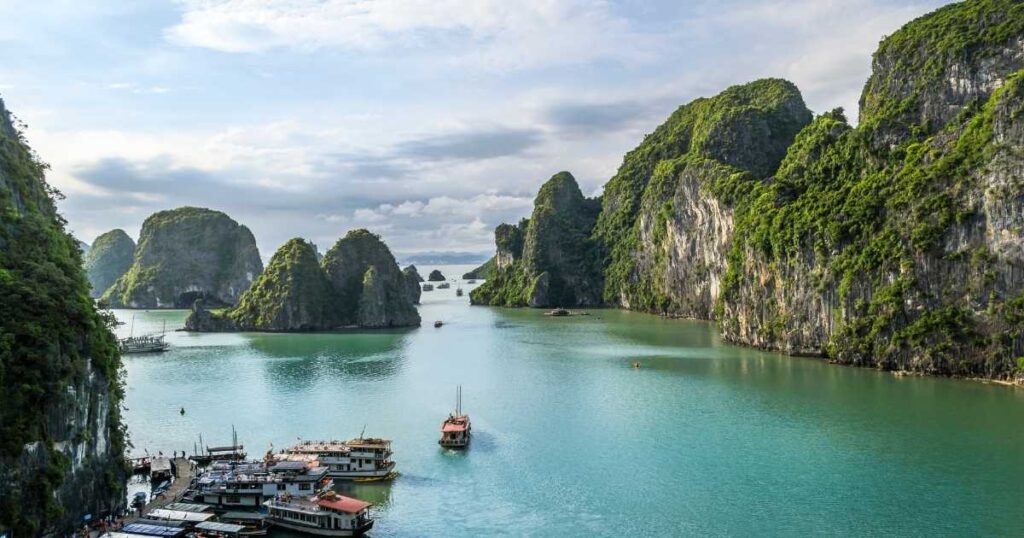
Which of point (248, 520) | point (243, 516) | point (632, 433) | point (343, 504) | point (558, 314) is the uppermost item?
point (558, 314)

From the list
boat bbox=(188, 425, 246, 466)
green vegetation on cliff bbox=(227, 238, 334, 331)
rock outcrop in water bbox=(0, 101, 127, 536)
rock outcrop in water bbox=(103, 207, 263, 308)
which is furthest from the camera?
rock outcrop in water bbox=(103, 207, 263, 308)

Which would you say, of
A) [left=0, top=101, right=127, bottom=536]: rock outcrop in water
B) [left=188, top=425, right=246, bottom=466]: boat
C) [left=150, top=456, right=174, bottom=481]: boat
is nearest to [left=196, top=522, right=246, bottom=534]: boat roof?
[left=0, top=101, right=127, bottom=536]: rock outcrop in water

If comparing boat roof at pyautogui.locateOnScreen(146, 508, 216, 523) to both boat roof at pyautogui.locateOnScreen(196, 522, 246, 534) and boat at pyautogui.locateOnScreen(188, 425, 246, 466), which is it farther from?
boat at pyautogui.locateOnScreen(188, 425, 246, 466)

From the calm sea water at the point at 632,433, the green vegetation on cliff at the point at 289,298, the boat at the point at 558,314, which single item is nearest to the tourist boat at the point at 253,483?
the calm sea water at the point at 632,433

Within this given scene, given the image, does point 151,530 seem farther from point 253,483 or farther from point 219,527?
point 253,483

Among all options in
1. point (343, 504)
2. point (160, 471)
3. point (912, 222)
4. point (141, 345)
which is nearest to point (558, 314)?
point (141, 345)

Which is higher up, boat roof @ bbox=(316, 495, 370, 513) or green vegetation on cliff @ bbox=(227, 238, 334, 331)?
green vegetation on cliff @ bbox=(227, 238, 334, 331)
